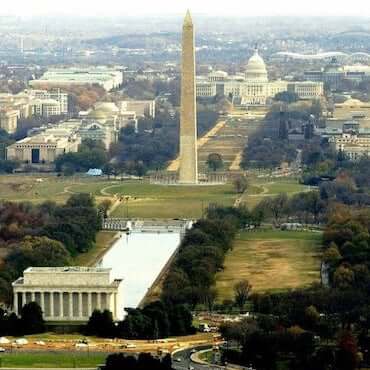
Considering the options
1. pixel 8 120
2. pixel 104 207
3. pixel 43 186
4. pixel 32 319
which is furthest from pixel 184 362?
pixel 8 120

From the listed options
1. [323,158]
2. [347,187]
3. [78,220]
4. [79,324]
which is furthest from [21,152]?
[79,324]

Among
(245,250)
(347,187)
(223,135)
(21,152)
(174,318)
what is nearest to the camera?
(174,318)

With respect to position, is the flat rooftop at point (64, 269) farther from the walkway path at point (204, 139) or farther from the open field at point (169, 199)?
the walkway path at point (204, 139)

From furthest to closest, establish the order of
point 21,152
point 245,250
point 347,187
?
1. point 21,152
2. point 347,187
3. point 245,250

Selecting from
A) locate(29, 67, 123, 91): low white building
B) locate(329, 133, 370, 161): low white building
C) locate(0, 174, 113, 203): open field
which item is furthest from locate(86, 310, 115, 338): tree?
locate(29, 67, 123, 91): low white building

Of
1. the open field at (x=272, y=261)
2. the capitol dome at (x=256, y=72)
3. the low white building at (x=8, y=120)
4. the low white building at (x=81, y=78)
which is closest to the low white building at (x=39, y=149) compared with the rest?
the low white building at (x=8, y=120)

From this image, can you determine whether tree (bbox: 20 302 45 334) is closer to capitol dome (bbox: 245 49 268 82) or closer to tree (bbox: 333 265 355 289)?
tree (bbox: 333 265 355 289)

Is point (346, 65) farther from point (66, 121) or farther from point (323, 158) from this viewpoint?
point (323, 158)
